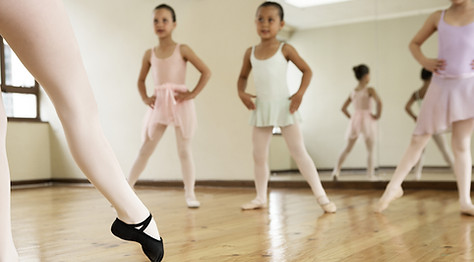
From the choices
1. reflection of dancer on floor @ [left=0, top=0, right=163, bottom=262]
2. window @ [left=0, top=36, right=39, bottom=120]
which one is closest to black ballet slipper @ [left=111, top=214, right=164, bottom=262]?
reflection of dancer on floor @ [left=0, top=0, right=163, bottom=262]

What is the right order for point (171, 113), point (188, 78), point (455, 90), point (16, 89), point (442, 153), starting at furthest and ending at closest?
1. point (16, 89)
2. point (188, 78)
3. point (442, 153)
4. point (171, 113)
5. point (455, 90)

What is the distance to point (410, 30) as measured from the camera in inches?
171

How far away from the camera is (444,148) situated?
424 centimetres

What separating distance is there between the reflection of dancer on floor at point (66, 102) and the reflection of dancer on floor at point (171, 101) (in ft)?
6.72

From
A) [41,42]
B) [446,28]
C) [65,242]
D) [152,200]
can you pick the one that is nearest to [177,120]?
[152,200]

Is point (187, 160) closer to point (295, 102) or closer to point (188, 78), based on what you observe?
point (295, 102)

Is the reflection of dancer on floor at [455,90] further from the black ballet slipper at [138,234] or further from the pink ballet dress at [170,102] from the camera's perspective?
the black ballet slipper at [138,234]

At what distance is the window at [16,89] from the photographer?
5.59 metres

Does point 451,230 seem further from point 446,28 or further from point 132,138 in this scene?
point 132,138

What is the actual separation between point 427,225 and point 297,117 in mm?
991

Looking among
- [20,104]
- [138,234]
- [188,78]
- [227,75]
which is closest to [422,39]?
[138,234]

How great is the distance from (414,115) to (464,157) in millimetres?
1797

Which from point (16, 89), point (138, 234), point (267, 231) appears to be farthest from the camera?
point (16, 89)

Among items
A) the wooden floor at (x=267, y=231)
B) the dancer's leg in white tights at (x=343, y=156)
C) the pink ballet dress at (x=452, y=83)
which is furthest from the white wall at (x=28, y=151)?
the pink ballet dress at (x=452, y=83)
